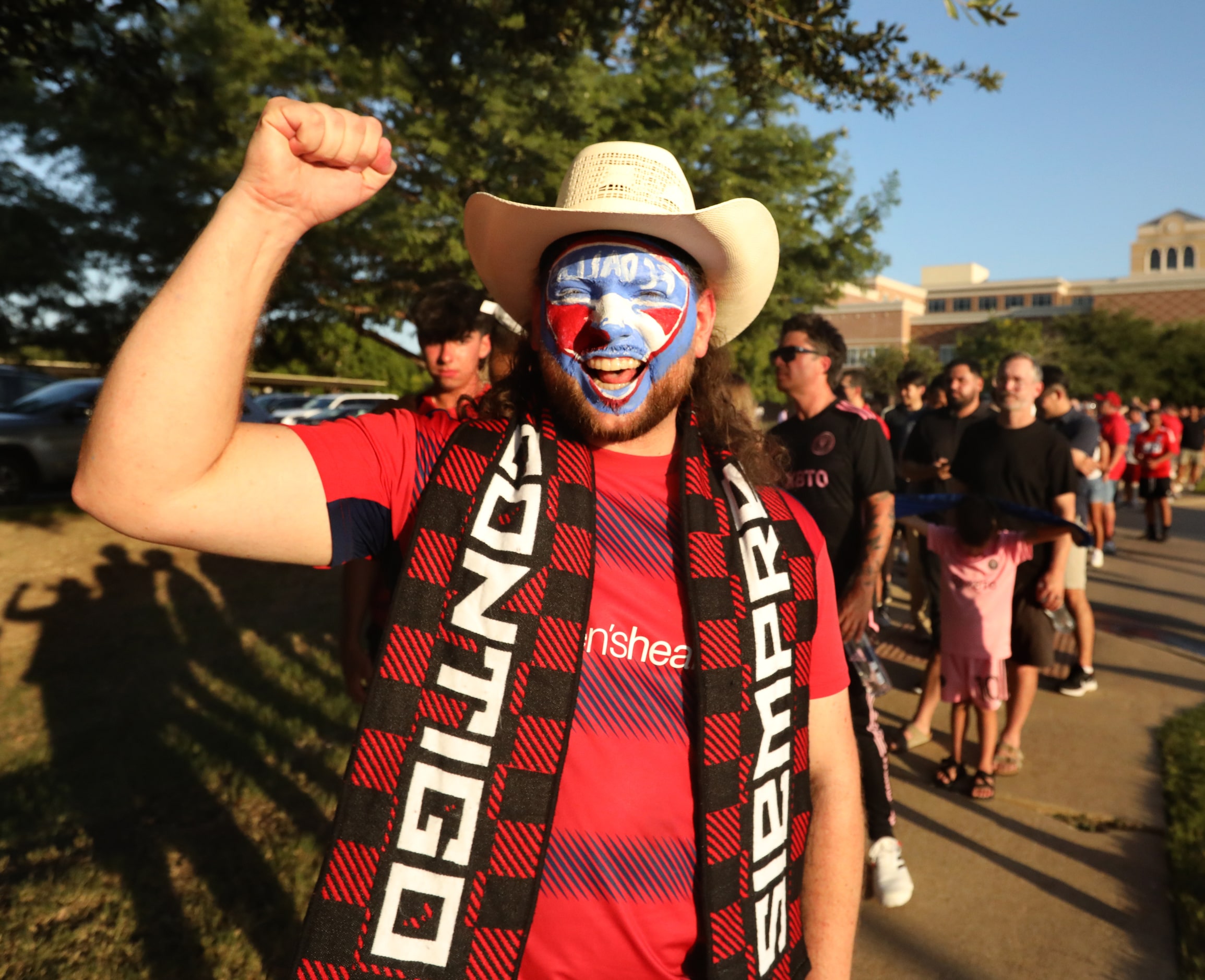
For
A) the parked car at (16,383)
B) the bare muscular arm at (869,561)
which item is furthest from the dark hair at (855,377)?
the parked car at (16,383)

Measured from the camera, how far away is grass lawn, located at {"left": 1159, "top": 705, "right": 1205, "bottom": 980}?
3.31 meters

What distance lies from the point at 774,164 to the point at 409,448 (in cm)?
1578

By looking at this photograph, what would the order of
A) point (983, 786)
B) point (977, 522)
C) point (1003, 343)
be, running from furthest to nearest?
point (1003, 343), point (977, 522), point (983, 786)

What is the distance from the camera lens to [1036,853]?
4.02 meters

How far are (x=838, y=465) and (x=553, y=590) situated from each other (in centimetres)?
296

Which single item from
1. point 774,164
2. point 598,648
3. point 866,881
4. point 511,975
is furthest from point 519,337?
point 774,164

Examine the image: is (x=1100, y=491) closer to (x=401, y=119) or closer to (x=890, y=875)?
(x=890, y=875)

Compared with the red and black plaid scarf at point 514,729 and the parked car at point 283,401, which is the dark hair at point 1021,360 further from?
the parked car at point 283,401

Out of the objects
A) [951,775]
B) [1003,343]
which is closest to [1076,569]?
[951,775]

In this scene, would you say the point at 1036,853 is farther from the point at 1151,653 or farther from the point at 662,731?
the point at 1151,653

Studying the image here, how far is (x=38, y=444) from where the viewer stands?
12.1 meters

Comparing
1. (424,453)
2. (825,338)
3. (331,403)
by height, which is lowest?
(424,453)

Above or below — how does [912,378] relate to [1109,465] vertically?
above

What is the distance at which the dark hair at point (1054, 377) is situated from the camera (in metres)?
7.30
